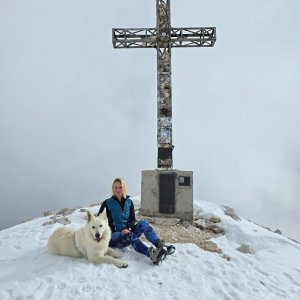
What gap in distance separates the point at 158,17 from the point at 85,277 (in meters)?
10.9

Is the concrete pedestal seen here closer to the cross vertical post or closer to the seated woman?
the cross vertical post

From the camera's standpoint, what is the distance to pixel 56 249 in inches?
252

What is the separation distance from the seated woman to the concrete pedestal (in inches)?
167

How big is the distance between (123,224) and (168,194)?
14.8 feet

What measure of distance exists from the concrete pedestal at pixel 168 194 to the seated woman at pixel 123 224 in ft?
13.9

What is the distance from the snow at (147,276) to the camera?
4984mm

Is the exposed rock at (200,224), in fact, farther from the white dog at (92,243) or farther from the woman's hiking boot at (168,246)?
the white dog at (92,243)

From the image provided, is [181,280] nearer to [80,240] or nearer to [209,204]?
[80,240]

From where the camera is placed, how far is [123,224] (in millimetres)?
6891

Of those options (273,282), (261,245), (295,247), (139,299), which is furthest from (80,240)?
(295,247)

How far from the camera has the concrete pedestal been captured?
11.1 meters

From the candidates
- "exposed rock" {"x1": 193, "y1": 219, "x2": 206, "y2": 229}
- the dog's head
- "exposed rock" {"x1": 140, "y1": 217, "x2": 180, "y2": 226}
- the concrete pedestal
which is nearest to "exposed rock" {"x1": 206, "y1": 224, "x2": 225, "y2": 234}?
"exposed rock" {"x1": 193, "y1": 219, "x2": 206, "y2": 229}

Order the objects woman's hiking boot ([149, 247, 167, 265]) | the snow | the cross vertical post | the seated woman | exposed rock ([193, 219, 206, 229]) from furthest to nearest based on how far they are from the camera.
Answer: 1. the cross vertical post
2. exposed rock ([193, 219, 206, 229])
3. the seated woman
4. woman's hiking boot ([149, 247, 167, 265])
5. the snow

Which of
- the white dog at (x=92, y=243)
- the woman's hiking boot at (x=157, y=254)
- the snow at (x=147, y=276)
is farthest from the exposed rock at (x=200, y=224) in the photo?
the white dog at (x=92, y=243)
